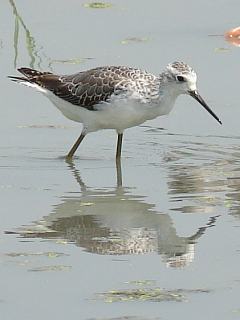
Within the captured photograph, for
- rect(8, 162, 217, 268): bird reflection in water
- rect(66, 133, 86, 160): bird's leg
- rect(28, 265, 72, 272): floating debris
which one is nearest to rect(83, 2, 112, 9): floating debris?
rect(66, 133, 86, 160): bird's leg

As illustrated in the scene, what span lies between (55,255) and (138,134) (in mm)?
4340

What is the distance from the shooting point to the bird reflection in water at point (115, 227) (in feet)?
30.0

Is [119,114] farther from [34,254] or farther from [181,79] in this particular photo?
[34,254]

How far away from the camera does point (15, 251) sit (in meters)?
9.03

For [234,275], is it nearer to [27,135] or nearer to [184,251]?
[184,251]

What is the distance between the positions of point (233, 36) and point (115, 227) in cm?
682

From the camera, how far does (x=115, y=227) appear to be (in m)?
9.69

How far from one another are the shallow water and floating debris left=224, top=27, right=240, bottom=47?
104 millimetres

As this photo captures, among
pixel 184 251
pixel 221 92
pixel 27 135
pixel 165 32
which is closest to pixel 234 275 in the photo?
pixel 184 251

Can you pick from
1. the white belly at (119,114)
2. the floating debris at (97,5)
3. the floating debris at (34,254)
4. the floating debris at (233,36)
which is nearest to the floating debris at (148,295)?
the floating debris at (34,254)

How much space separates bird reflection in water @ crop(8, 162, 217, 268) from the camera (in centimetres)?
916

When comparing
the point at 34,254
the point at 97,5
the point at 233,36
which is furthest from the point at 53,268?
the point at 97,5

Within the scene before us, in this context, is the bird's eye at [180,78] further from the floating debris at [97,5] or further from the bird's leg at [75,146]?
the floating debris at [97,5]

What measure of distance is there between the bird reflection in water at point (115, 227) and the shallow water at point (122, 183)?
0.04 feet
